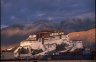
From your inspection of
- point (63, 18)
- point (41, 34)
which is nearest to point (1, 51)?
point (41, 34)

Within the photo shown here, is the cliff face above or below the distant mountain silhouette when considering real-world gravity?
below

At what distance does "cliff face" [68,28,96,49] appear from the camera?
36.6ft

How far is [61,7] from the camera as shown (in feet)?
37.8

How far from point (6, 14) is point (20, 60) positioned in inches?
58.4

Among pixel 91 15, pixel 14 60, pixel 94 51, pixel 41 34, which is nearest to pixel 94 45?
pixel 94 51

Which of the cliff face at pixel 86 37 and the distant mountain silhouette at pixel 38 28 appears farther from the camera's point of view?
the distant mountain silhouette at pixel 38 28

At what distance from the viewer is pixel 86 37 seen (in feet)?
37.0

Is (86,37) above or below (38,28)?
below

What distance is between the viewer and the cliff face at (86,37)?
1115cm

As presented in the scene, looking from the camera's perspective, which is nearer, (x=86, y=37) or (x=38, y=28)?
(x=86, y=37)

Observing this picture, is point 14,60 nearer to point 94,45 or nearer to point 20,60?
point 20,60

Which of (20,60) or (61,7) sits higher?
(61,7)

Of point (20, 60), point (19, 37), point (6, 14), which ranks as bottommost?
point (20, 60)

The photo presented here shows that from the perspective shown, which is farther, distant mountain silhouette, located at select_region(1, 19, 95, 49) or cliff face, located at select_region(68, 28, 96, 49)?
distant mountain silhouette, located at select_region(1, 19, 95, 49)
